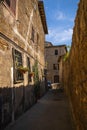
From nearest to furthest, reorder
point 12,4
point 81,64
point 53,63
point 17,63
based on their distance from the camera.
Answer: point 81,64, point 12,4, point 17,63, point 53,63

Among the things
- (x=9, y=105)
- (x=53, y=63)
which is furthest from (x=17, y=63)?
(x=53, y=63)

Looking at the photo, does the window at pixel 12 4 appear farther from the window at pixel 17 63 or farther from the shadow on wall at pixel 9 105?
the shadow on wall at pixel 9 105

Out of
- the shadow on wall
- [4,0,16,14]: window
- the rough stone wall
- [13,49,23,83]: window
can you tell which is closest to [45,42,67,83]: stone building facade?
[13,49,23,83]: window

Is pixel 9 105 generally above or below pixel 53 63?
below

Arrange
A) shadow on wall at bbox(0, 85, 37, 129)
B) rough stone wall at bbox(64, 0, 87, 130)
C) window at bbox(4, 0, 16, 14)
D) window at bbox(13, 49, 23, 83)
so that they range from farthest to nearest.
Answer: window at bbox(13, 49, 23, 83)
window at bbox(4, 0, 16, 14)
shadow on wall at bbox(0, 85, 37, 129)
rough stone wall at bbox(64, 0, 87, 130)

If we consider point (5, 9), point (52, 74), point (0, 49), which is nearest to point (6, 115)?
point (0, 49)

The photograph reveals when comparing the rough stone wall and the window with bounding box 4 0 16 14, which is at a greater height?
the window with bounding box 4 0 16 14

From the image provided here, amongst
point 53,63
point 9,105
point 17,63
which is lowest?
point 9,105

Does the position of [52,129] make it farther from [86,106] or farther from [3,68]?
[86,106]

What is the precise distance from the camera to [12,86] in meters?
7.75

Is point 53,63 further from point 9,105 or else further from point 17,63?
point 9,105

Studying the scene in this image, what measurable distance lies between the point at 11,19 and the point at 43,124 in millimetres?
4767

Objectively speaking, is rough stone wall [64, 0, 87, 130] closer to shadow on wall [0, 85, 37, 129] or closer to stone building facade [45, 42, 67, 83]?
shadow on wall [0, 85, 37, 129]


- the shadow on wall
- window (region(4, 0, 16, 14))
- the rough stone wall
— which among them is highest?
window (region(4, 0, 16, 14))
